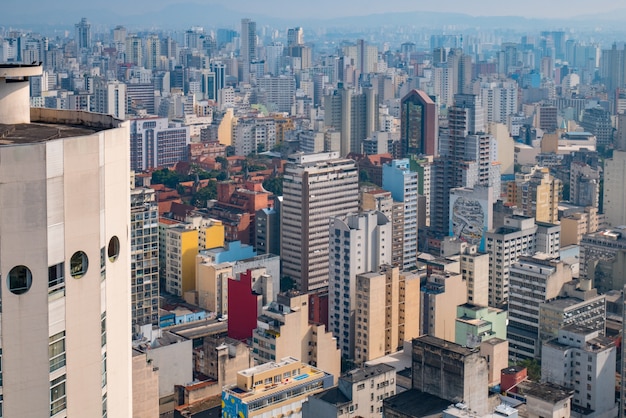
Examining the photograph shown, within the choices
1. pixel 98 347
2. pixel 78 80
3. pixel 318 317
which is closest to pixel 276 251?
pixel 318 317

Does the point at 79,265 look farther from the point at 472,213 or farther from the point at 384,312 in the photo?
the point at 472,213

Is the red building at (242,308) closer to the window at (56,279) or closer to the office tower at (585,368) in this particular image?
the office tower at (585,368)

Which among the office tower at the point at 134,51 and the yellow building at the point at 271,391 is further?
the office tower at the point at 134,51

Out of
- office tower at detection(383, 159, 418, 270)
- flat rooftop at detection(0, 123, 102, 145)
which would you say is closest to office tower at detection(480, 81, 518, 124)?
office tower at detection(383, 159, 418, 270)

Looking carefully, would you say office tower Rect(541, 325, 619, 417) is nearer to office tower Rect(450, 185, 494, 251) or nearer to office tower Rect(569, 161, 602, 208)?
office tower Rect(450, 185, 494, 251)

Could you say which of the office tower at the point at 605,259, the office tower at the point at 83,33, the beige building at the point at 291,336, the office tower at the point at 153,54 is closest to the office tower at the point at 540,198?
the office tower at the point at 605,259
